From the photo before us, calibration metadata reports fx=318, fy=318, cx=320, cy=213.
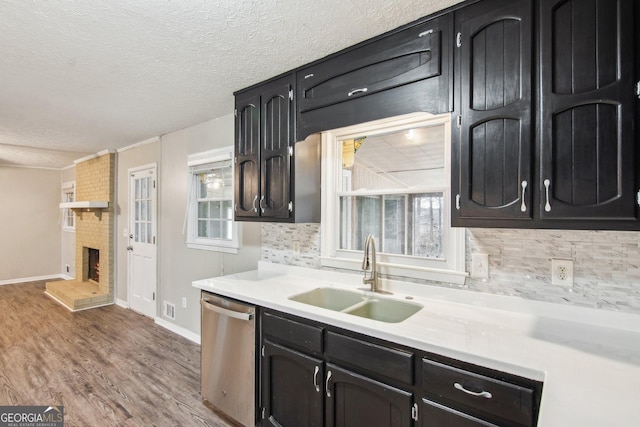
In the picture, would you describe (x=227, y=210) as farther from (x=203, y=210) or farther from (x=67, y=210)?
(x=67, y=210)

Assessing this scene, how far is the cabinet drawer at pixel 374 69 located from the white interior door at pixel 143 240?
9.93 ft

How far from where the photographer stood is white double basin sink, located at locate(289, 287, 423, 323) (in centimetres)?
191

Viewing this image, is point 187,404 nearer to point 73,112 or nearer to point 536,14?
point 73,112

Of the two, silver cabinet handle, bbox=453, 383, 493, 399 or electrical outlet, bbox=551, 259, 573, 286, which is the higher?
electrical outlet, bbox=551, 259, 573, 286

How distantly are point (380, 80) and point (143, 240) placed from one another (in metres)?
4.10

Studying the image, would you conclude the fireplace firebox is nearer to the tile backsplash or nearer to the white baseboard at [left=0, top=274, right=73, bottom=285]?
the white baseboard at [left=0, top=274, right=73, bottom=285]

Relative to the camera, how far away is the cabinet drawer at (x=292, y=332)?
5.54 feet

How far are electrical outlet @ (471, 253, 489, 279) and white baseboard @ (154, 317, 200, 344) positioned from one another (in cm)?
297

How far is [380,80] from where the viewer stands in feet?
5.76

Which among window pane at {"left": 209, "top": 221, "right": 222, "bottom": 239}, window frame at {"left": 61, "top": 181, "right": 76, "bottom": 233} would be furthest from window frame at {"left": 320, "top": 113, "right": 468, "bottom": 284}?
window frame at {"left": 61, "top": 181, "right": 76, "bottom": 233}

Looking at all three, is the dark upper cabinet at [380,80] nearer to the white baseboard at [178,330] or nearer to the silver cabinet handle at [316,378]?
the silver cabinet handle at [316,378]

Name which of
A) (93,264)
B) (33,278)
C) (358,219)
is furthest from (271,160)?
(33,278)

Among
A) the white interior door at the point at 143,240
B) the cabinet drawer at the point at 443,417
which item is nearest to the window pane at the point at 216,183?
the white interior door at the point at 143,240

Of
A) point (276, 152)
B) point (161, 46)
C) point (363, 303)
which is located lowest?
point (363, 303)
